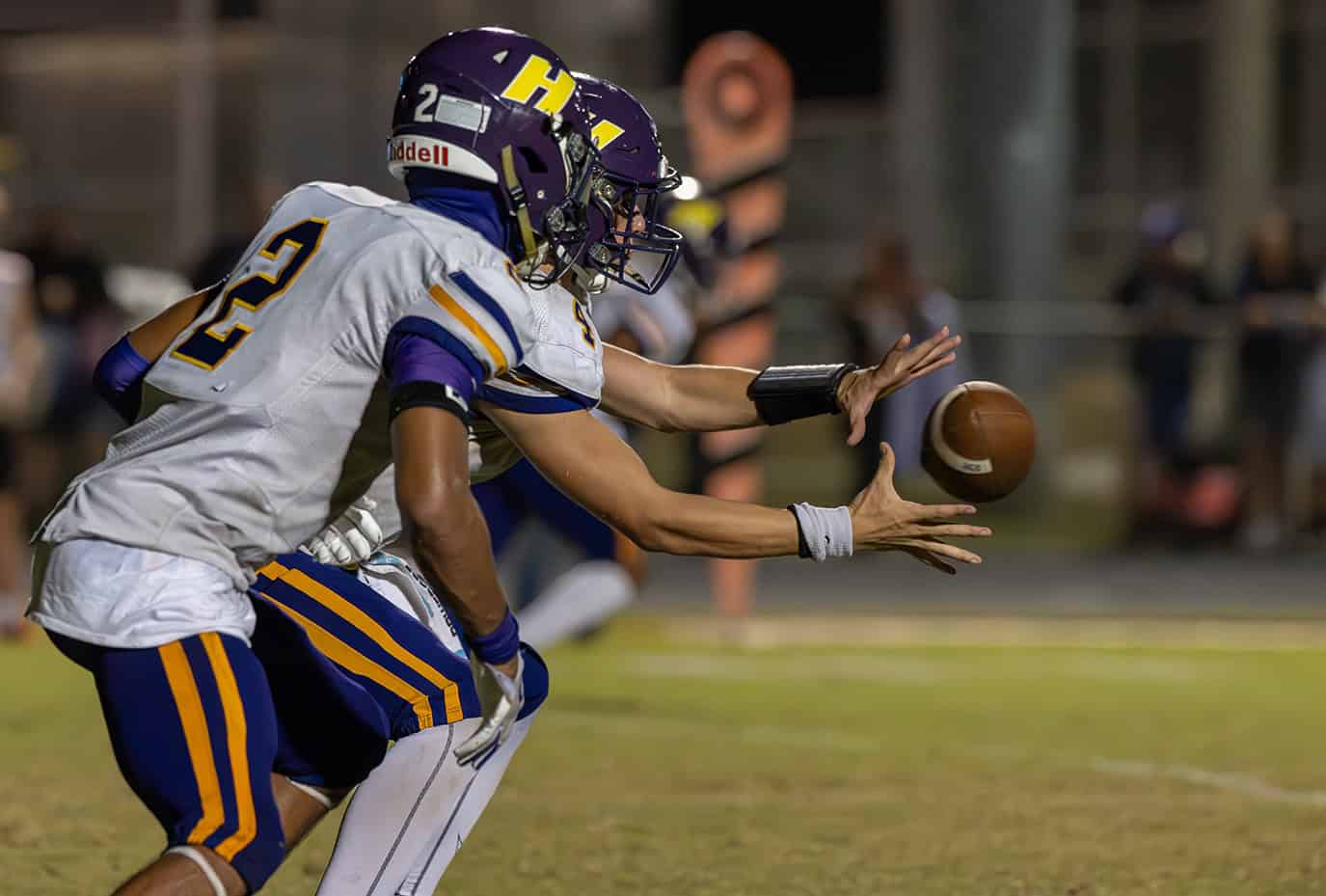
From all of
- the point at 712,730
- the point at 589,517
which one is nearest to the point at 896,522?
the point at 712,730

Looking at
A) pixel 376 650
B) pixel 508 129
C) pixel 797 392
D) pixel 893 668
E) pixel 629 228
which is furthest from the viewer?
pixel 893 668

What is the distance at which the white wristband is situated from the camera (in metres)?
3.72

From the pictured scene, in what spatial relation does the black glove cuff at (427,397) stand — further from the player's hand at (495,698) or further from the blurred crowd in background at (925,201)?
the blurred crowd in background at (925,201)

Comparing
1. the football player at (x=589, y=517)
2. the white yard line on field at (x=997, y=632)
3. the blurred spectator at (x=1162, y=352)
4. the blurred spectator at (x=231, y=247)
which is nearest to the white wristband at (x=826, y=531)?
the football player at (x=589, y=517)

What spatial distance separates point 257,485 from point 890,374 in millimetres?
1290

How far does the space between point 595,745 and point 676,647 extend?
8.46 feet

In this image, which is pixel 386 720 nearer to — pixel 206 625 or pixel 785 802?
pixel 206 625

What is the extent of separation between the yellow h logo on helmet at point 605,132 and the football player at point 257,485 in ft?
1.66

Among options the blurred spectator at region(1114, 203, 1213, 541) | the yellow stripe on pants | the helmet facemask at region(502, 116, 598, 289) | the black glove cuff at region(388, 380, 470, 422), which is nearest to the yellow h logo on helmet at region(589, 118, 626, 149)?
the helmet facemask at region(502, 116, 598, 289)

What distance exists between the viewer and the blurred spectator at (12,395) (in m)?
9.41

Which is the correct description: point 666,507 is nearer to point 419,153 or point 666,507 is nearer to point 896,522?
point 896,522

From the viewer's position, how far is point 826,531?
3725 mm

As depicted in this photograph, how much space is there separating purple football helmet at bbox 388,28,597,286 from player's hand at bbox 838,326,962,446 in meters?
0.70

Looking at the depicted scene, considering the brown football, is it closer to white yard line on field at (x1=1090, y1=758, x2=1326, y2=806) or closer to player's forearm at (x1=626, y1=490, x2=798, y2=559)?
player's forearm at (x1=626, y1=490, x2=798, y2=559)
